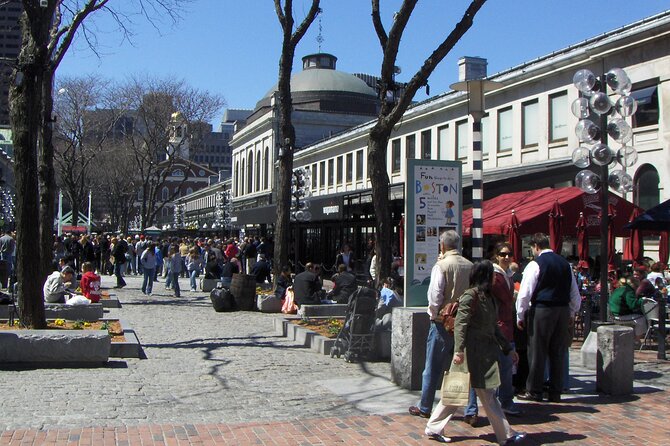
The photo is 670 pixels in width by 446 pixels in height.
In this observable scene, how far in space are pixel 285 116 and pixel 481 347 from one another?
14.1 metres

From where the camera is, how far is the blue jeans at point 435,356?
284 inches

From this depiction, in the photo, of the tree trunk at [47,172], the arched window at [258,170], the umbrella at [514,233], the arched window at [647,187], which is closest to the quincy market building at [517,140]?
the arched window at [647,187]

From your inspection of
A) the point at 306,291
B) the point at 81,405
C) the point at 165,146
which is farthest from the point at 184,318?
the point at 165,146

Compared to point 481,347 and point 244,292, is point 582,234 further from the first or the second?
point 481,347

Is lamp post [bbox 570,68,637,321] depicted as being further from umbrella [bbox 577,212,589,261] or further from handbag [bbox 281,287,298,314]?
handbag [bbox 281,287,298,314]

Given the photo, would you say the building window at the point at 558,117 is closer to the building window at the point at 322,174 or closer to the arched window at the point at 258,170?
the building window at the point at 322,174

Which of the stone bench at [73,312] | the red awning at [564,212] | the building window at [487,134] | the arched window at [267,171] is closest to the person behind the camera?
A: the stone bench at [73,312]

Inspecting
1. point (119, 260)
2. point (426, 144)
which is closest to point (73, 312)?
point (119, 260)

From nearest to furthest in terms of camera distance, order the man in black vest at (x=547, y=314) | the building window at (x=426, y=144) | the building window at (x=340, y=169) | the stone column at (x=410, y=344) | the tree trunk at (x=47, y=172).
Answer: the man in black vest at (x=547, y=314)
the stone column at (x=410, y=344)
the tree trunk at (x=47, y=172)
the building window at (x=426, y=144)
the building window at (x=340, y=169)

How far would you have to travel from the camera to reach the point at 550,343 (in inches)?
321

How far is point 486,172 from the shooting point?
32156 millimetres

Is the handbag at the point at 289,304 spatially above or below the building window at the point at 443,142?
below

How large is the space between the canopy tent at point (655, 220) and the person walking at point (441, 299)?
8016 mm

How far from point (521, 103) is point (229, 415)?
2602 centimetres
